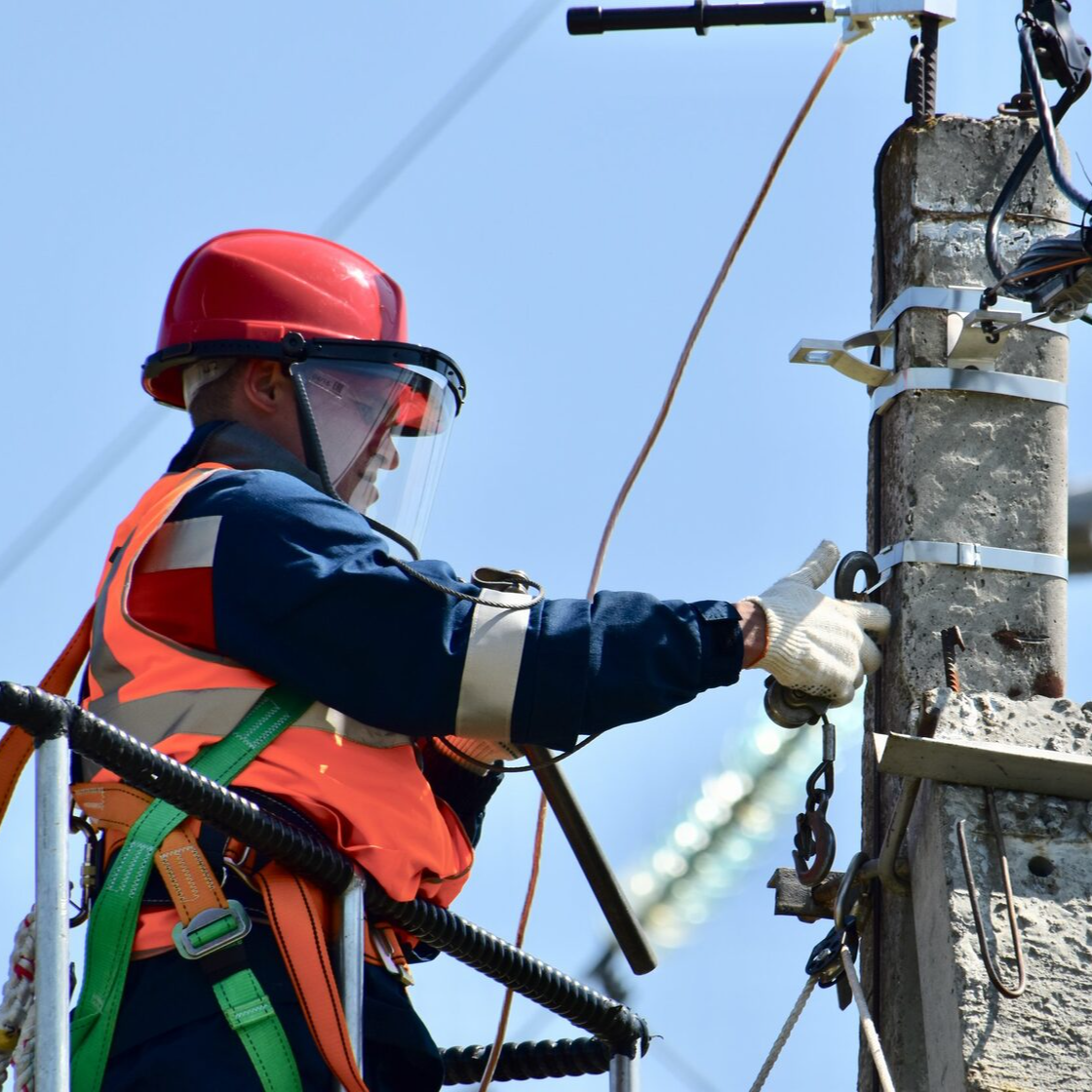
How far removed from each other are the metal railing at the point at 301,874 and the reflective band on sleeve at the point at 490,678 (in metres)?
0.34

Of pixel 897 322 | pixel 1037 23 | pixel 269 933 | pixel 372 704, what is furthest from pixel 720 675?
pixel 1037 23

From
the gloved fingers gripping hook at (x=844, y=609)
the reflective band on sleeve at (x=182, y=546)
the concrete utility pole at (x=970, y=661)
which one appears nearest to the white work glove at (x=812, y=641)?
the gloved fingers gripping hook at (x=844, y=609)

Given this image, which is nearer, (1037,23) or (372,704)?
(372,704)

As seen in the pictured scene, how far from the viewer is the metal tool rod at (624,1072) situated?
4.26 meters

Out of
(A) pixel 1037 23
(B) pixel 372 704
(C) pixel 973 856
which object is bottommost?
(C) pixel 973 856

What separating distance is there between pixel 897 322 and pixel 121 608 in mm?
2043

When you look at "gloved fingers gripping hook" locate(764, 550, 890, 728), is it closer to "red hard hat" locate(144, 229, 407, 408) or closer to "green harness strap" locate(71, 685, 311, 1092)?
"green harness strap" locate(71, 685, 311, 1092)

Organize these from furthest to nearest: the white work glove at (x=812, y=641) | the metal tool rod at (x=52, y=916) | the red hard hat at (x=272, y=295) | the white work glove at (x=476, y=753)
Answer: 1. the red hard hat at (x=272, y=295)
2. the white work glove at (x=476, y=753)
3. the white work glove at (x=812, y=641)
4. the metal tool rod at (x=52, y=916)

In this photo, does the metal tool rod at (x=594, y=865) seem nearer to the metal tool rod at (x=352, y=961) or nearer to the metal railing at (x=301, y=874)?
the metal railing at (x=301, y=874)

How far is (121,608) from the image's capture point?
3.97 meters

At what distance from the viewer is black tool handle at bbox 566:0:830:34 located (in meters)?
5.28

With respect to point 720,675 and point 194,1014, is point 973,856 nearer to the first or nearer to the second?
point 720,675

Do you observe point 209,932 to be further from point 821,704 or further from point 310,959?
point 821,704

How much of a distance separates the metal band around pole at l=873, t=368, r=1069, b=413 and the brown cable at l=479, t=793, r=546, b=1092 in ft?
4.26
